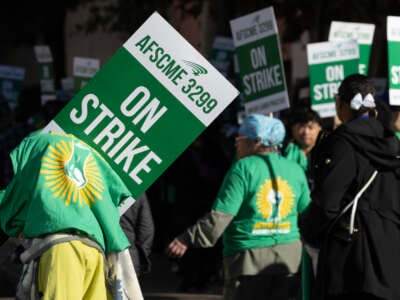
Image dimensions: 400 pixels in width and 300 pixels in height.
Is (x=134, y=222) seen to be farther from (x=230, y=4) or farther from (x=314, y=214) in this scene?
(x=230, y=4)

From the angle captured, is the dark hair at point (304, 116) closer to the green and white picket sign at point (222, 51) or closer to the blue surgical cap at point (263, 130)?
the blue surgical cap at point (263, 130)

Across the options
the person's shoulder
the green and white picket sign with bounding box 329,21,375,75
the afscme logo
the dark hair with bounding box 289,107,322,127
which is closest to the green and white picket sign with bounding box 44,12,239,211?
the afscme logo

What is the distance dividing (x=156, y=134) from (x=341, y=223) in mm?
1114

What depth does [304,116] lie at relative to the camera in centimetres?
979

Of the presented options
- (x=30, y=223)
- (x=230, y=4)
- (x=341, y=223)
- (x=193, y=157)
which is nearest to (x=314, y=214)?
(x=341, y=223)

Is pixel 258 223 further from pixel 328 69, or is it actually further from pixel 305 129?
pixel 328 69

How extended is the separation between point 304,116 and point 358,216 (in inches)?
167

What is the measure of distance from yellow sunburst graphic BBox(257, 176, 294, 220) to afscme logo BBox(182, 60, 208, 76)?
196 cm

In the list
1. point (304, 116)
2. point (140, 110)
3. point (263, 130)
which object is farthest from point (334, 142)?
point (304, 116)

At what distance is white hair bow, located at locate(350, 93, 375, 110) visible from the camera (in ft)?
19.1

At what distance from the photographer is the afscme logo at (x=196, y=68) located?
4.99 m

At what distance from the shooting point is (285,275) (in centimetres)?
698

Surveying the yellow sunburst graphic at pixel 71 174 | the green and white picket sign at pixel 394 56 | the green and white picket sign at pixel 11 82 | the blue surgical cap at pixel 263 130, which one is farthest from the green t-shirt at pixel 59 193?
the green and white picket sign at pixel 11 82

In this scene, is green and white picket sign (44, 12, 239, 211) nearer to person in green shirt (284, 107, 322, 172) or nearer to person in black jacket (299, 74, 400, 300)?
person in black jacket (299, 74, 400, 300)
